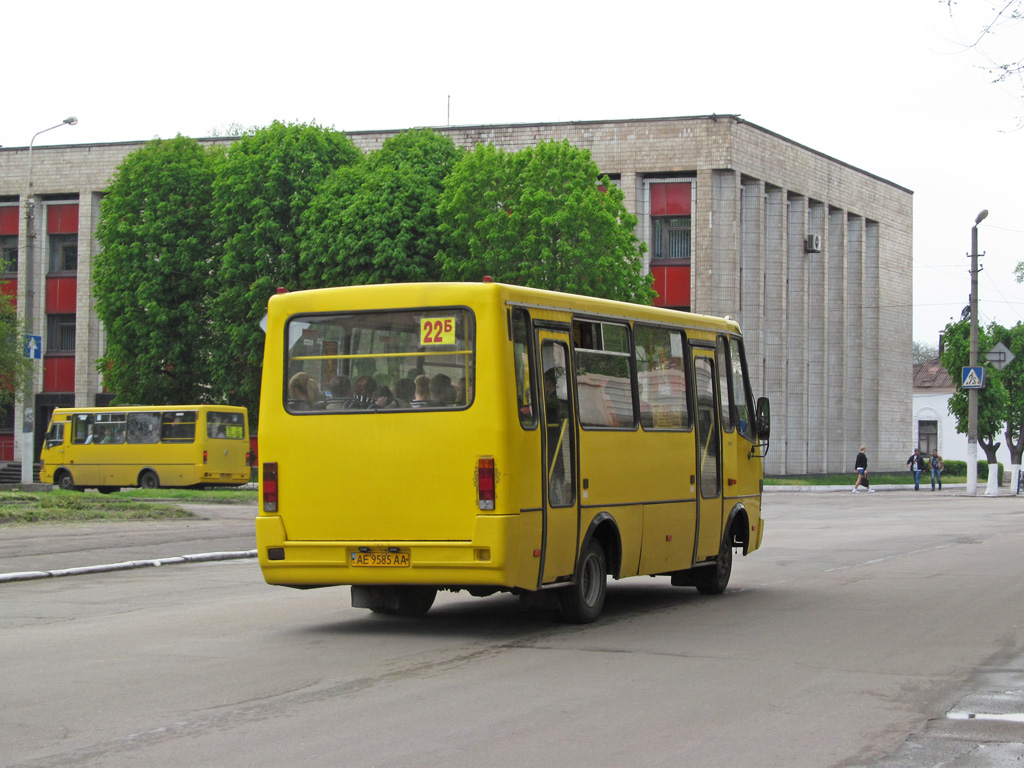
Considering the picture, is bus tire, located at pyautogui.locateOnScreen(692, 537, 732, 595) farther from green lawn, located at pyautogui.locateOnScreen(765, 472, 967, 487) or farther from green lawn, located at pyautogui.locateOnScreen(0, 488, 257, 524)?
green lawn, located at pyautogui.locateOnScreen(765, 472, 967, 487)

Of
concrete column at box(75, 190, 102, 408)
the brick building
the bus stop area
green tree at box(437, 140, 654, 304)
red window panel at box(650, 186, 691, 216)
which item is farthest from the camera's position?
concrete column at box(75, 190, 102, 408)

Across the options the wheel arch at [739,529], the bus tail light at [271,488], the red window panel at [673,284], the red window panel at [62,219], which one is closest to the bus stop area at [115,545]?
the bus tail light at [271,488]

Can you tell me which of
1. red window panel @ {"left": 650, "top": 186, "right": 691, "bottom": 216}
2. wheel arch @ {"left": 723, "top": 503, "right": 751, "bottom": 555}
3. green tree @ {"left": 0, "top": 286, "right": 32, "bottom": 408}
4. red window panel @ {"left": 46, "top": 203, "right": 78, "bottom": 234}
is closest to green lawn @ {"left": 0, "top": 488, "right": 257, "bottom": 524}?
wheel arch @ {"left": 723, "top": 503, "right": 751, "bottom": 555}

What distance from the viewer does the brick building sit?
56.7 metres

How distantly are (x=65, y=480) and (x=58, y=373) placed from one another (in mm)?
17471

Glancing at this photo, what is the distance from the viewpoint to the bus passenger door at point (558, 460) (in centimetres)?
1120

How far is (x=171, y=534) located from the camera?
23141 mm

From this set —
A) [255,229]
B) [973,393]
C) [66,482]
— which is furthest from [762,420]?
[66,482]

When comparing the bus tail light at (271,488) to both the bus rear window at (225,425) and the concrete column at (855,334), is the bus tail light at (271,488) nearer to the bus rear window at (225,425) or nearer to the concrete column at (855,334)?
the bus rear window at (225,425)

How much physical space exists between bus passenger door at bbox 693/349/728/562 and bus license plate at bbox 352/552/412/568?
4161 millimetres

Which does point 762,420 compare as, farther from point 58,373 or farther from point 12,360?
point 58,373

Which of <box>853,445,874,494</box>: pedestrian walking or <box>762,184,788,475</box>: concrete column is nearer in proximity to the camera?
<box>853,445,874,494</box>: pedestrian walking

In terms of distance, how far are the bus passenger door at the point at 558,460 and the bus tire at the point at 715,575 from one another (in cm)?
342

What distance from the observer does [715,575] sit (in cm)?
1469
